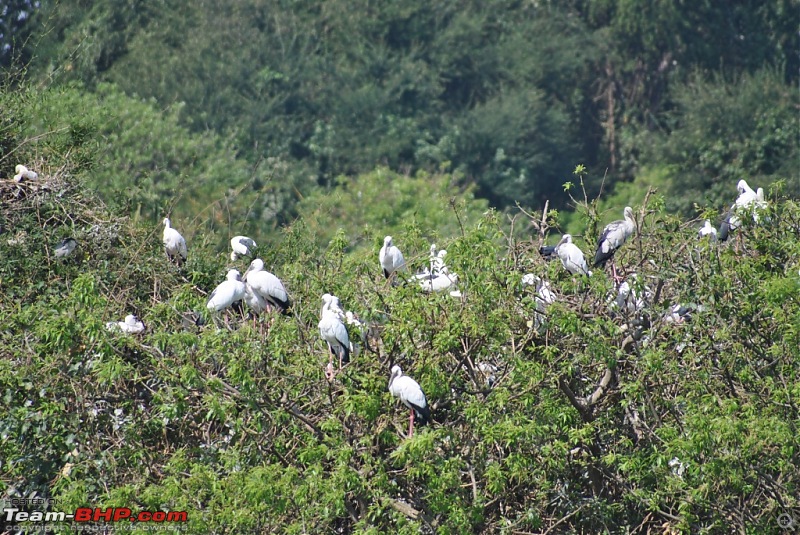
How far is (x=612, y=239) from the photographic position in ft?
28.3

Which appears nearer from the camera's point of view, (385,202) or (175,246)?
(175,246)

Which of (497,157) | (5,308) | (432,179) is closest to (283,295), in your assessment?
(5,308)

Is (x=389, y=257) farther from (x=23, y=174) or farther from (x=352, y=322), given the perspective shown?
(x=23, y=174)

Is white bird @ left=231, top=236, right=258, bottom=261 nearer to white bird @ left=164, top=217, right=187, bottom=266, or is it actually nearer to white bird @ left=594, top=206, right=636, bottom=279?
white bird @ left=164, top=217, right=187, bottom=266

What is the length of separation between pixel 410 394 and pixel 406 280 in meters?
0.85

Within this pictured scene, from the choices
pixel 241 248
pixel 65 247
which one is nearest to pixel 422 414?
pixel 241 248

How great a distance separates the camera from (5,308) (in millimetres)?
8516

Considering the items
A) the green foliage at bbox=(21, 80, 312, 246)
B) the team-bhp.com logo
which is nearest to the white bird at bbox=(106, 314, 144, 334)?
the team-bhp.com logo

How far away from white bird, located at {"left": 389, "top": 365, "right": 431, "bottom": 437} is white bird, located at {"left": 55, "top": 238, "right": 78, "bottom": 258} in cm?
359

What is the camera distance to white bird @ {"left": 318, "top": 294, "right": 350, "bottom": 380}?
7578 millimetres

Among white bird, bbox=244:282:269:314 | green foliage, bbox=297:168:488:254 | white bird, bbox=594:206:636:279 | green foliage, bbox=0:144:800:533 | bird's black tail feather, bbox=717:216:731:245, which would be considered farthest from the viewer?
green foliage, bbox=297:168:488:254

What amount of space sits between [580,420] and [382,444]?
122cm

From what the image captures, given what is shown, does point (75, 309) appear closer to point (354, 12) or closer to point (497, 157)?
point (497, 157)

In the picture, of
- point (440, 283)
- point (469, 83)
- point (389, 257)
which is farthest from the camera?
point (469, 83)
